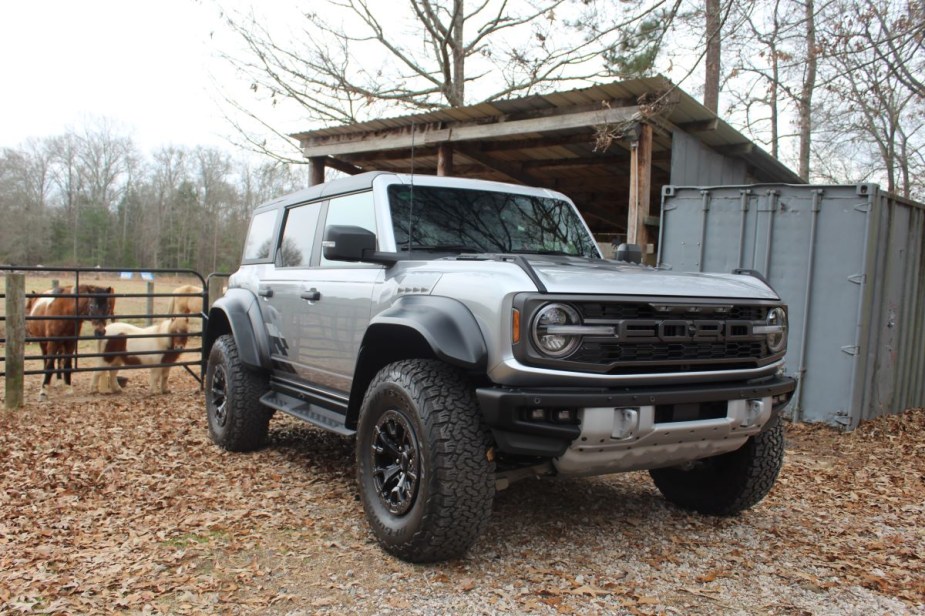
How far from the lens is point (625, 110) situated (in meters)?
7.75

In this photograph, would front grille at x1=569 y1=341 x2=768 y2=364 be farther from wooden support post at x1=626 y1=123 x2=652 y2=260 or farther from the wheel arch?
wooden support post at x1=626 y1=123 x2=652 y2=260

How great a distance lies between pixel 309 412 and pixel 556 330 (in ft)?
7.45

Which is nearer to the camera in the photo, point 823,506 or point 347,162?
point 823,506

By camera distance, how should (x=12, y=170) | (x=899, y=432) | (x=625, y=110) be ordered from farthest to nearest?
1. (x=12, y=170)
2. (x=625, y=110)
3. (x=899, y=432)

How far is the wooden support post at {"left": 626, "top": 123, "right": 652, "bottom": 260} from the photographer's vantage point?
8031 millimetres

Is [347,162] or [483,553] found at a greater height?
[347,162]

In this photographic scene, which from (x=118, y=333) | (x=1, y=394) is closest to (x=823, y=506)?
(x=118, y=333)

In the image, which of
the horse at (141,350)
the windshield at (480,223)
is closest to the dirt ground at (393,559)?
the windshield at (480,223)

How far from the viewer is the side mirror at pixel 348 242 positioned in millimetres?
3654

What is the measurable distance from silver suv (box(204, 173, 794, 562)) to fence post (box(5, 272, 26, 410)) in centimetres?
453

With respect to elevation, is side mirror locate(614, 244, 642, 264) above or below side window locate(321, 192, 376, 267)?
below

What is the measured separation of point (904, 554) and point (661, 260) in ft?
15.0

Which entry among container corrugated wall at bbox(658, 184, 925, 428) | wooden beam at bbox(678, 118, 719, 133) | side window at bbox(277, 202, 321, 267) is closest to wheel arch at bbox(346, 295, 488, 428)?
side window at bbox(277, 202, 321, 267)

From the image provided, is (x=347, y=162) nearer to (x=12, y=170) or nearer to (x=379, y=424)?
(x=379, y=424)
